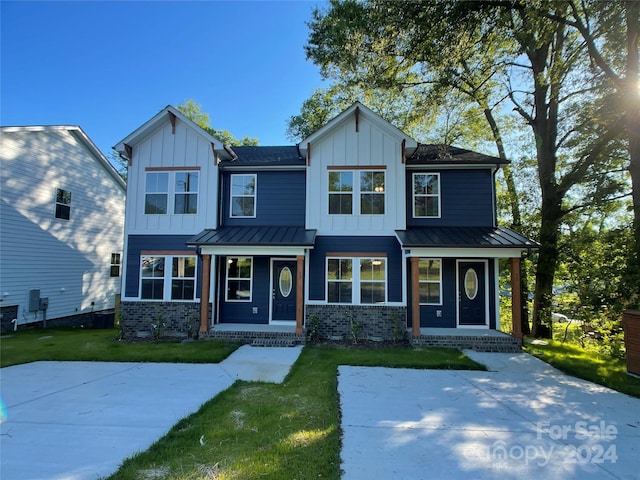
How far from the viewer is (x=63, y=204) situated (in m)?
13.9

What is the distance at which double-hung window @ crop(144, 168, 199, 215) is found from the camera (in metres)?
10.8

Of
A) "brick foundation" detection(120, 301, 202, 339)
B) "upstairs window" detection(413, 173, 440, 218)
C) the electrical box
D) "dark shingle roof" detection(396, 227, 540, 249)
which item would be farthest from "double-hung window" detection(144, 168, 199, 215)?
"upstairs window" detection(413, 173, 440, 218)

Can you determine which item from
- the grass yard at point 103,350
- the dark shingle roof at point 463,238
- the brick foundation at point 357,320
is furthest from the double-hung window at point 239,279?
the dark shingle roof at point 463,238

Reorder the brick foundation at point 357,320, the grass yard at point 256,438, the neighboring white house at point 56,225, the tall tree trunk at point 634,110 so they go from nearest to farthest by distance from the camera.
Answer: the grass yard at point 256,438
the tall tree trunk at point 634,110
the brick foundation at point 357,320
the neighboring white house at point 56,225

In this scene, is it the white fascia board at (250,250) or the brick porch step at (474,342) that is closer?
the brick porch step at (474,342)

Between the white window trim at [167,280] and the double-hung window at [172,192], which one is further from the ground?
the double-hung window at [172,192]

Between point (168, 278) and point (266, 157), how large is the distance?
537 cm

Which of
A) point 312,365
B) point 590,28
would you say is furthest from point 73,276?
point 590,28

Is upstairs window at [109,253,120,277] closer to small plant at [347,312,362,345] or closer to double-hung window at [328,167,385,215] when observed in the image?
double-hung window at [328,167,385,215]

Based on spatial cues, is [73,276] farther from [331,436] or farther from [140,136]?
[331,436]

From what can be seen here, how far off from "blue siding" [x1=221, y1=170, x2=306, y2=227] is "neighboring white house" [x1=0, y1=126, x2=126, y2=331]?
7.87 m

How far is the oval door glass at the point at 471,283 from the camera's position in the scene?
10477 mm

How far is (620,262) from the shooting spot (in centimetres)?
821

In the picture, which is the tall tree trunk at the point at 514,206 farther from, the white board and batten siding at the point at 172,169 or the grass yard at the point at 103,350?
the grass yard at the point at 103,350
